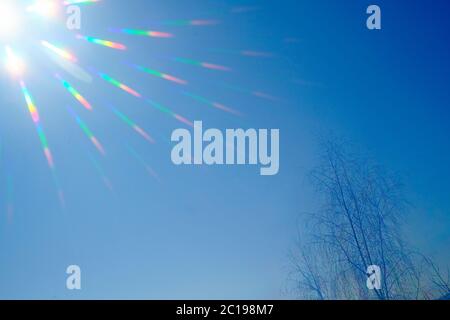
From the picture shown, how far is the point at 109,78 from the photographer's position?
17.0 feet

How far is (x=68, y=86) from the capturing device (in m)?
5.18

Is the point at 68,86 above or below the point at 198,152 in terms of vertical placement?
above
